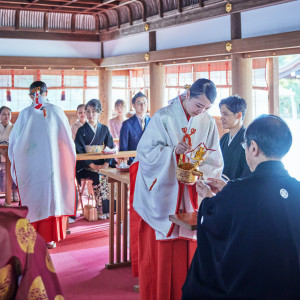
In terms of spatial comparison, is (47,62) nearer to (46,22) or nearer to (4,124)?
(46,22)

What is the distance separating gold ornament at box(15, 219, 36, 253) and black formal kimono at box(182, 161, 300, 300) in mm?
836

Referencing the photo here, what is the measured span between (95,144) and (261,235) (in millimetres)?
4851

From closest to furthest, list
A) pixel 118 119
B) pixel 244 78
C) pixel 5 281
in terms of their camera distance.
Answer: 1. pixel 5 281
2. pixel 244 78
3. pixel 118 119

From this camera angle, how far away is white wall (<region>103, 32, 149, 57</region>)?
342 inches

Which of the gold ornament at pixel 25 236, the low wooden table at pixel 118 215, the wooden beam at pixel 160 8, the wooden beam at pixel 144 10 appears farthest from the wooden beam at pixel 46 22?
the gold ornament at pixel 25 236

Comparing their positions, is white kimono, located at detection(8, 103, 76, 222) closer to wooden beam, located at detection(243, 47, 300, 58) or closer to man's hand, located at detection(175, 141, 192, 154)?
man's hand, located at detection(175, 141, 192, 154)

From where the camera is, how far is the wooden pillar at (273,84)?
6465mm

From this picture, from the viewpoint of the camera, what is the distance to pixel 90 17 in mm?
9953

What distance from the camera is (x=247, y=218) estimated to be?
6.58 ft

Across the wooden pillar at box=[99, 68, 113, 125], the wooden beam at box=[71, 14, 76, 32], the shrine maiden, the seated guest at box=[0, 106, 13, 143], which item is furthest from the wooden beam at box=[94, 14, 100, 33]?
the shrine maiden

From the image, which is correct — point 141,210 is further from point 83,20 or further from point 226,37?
point 83,20

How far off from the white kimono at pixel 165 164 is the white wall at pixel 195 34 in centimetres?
354

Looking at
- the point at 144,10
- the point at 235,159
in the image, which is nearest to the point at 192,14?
the point at 144,10

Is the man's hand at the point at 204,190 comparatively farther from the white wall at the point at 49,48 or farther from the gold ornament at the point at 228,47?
the white wall at the point at 49,48
